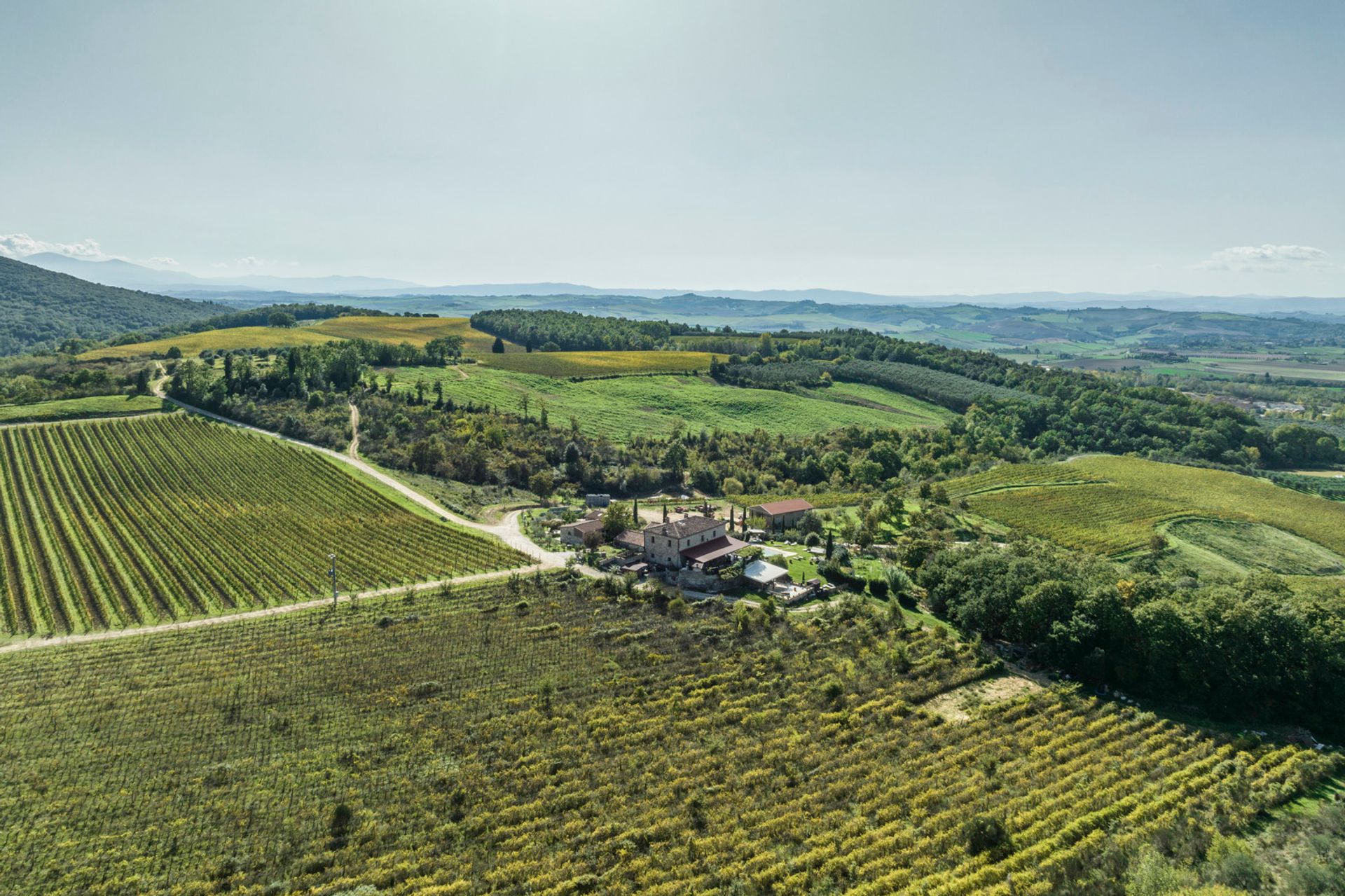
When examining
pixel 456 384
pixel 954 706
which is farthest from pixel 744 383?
pixel 954 706

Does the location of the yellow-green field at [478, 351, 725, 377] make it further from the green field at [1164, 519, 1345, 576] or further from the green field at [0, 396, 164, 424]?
the green field at [1164, 519, 1345, 576]

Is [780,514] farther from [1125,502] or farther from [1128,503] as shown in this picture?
[1128,503]

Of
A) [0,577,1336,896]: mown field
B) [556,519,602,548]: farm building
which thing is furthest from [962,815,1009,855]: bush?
[556,519,602,548]: farm building

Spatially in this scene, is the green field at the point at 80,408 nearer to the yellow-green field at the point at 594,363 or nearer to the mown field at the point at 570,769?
the yellow-green field at the point at 594,363

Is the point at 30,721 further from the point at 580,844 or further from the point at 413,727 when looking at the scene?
the point at 580,844

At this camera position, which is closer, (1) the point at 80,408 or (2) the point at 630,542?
(2) the point at 630,542

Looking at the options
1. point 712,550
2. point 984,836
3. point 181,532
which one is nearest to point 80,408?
point 181,532

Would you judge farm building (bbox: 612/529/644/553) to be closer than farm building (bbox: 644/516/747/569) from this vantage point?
No
